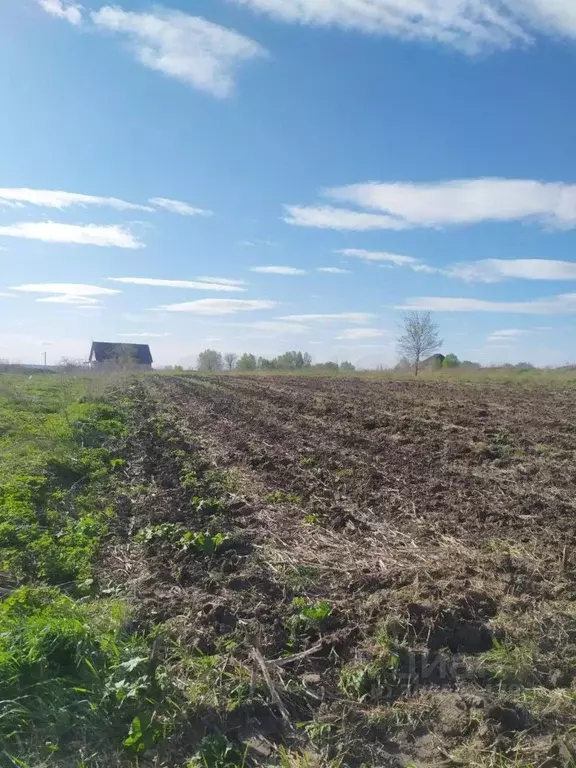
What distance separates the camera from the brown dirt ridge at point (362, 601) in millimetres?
3498

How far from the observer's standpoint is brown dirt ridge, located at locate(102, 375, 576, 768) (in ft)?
11.5

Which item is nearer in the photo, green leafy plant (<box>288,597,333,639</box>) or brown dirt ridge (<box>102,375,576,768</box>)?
brown dirt ridge (<box>102,375,576,768</box>)

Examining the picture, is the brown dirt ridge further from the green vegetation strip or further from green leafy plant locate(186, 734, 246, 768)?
the green vegetation strip

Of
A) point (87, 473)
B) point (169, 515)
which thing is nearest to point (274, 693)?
point (169, 515)

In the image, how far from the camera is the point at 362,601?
4930 mm

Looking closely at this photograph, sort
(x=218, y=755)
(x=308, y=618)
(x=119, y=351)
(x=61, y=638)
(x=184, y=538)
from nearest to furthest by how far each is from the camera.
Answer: (x=218, y=755) → (x=61, y=638) → (x=308, y=618) → (x=184, y=538) → (x=119, y=351)

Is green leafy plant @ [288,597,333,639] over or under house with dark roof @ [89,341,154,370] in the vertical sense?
under

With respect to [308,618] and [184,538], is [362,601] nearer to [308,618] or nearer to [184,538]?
[308,618]

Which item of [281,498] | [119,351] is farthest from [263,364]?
[281,498]

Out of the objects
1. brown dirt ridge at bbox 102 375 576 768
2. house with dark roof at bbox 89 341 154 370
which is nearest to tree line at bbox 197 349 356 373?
house with dark roof at bbox 89 341 154 370

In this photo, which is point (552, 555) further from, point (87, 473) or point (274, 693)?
point (87, 473)

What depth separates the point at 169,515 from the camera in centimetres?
745

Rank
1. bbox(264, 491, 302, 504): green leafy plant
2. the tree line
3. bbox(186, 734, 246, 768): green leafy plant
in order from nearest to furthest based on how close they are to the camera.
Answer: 1. bbox(186, 734, 246, 768): green leafy plant
2. bbox(264, 491, 302, 504): green leafy plant
3. the tree line

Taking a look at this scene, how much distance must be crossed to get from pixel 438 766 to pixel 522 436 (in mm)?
9912
